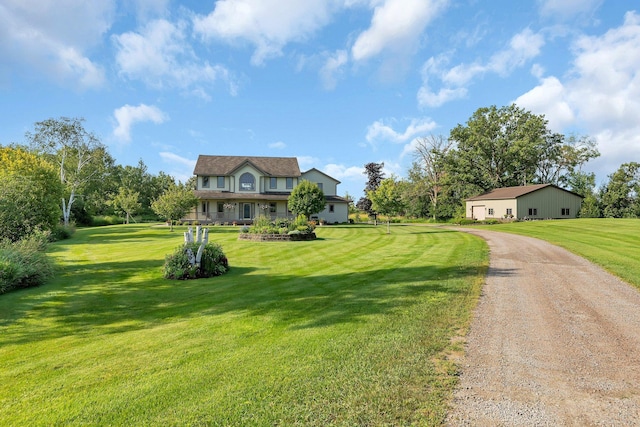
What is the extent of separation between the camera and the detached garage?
42.2 metres

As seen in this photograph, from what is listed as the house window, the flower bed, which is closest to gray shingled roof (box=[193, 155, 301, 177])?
the house window

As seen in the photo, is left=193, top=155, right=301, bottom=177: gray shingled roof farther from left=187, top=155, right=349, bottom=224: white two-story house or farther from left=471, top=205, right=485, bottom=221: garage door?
left=471, top=205, right=485, bottom=221: garage door

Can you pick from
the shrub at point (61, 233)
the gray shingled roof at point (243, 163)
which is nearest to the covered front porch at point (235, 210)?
the gray shingled roof at point (243, 163)

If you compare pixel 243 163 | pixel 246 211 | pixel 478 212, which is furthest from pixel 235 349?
pixel 478 212

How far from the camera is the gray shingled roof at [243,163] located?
4034 centimetres

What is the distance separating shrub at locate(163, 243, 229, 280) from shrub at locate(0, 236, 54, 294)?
3.19 m

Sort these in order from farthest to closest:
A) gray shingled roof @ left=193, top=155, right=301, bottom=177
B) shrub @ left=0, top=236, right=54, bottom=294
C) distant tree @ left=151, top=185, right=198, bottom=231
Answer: gray shingled roof @ left=193, top=155, right=301, bottom=177 → distant tree @ left=151, top=185, right=198, bottom=231 → shrub @ left=0, top=236, right=54, bottom=294

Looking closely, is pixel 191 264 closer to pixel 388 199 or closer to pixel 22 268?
pixel 22 268

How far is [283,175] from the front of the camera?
4156 cm

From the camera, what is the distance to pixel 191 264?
1002cm

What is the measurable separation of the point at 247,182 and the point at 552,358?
126 ft

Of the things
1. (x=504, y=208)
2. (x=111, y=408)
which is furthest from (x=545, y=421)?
(x=504, y=208)

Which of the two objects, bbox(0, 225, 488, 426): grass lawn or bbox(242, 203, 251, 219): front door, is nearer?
bbox(0, 225, 488, 426): grass lawn

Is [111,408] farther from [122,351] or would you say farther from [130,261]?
[130,261]
